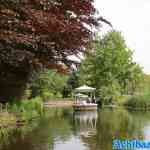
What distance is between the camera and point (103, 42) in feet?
154

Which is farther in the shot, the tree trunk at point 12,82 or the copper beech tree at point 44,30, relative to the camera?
the tree trunk at point 12,82

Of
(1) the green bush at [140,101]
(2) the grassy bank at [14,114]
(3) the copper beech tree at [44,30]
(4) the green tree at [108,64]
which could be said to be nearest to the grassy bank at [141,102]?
(1) the green bush at [140,101]

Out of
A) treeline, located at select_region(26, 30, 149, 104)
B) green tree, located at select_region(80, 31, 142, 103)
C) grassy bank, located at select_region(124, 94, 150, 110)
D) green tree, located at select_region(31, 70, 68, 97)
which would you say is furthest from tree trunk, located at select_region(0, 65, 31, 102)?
green tree, located at select_region(80, 31, 142, 103)

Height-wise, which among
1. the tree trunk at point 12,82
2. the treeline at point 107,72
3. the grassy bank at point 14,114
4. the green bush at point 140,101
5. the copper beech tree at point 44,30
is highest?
the treeline at point 107,72

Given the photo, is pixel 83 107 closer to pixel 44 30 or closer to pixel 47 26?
pixel 44 30

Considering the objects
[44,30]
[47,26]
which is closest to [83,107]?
[44,30]

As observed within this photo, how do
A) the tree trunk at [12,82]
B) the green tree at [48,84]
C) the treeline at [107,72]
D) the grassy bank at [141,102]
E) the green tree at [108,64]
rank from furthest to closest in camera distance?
the green tree at [108,64] < the treeline at [107,72] < the green tree at [48,84] < the grassy bank at [141,102] < the tree trunk at [12,82]

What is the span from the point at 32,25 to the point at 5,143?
17.6 ft

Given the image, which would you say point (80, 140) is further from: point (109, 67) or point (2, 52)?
point (109, 67)

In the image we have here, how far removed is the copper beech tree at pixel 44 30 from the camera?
6.68m

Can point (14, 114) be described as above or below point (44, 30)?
below

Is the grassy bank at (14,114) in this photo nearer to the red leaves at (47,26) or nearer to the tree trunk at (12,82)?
the tree trunk at (12,82)

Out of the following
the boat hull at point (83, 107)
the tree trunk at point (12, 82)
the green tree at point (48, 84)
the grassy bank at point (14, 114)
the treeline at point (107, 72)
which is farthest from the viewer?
the treeline at point (107, 72)

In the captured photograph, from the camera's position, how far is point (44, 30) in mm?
7590
